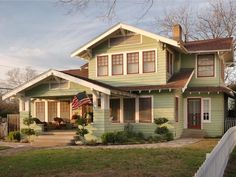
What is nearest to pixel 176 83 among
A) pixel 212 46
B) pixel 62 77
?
pixel 212 46

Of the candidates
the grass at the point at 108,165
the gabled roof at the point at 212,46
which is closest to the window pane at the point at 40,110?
the gabled roof at the point at 212,46

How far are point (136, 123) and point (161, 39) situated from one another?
535cm

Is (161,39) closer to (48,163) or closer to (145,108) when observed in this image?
(145,108)

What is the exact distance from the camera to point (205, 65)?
24.2 meters

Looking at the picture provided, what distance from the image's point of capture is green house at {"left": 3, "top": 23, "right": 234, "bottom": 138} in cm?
2117

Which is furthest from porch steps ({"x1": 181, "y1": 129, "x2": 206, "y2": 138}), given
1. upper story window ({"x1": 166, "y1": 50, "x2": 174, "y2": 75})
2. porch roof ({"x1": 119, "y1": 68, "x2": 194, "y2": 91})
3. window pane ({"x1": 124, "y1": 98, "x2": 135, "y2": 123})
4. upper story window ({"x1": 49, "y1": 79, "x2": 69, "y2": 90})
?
upper story window ({"x1": 49, "y1": 79, "x2": 69, "y2": 90})

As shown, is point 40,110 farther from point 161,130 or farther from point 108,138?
point 161,130

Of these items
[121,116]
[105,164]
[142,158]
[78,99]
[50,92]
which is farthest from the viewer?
[121,116]

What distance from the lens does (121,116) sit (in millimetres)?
22719

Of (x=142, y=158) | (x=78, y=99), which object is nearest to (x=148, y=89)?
(x=78, y=99)

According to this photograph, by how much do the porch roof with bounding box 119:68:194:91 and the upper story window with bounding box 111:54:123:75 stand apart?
54.8 inches

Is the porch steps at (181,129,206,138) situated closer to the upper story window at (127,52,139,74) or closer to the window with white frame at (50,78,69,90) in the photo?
the upper story window at (127,52,139,74)

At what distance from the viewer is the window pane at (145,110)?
72.9ft

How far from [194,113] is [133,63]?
17.7 ft
